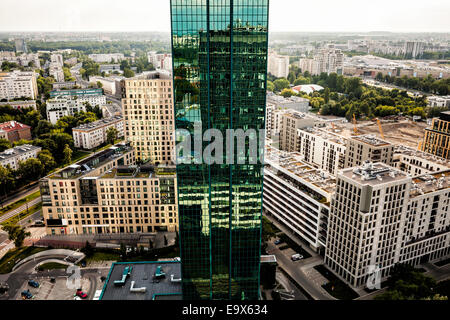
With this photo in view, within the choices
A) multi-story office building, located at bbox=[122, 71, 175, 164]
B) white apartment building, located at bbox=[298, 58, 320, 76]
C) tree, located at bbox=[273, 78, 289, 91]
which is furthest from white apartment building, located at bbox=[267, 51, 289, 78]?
multi-story office building, located at bbox=[122, 71, 175, 164]

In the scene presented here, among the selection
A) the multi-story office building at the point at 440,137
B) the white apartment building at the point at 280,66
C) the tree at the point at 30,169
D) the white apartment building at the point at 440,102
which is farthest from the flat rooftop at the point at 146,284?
the white apartment building at the point at 280,66

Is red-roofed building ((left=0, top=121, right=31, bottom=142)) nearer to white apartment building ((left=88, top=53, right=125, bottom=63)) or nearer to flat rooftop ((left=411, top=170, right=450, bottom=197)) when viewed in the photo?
flat rooftop ((left=411, top=170, right=450, bottom=197))

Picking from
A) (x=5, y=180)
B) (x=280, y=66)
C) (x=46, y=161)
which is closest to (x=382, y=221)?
(x=5, y=180)

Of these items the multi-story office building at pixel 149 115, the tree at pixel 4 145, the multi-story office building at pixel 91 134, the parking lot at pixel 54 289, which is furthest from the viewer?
the multi-story office building at pixel 91 134

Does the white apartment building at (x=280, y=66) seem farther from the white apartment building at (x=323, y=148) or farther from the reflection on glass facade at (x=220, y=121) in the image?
the reflection on glass facade at (x=220, y=121)

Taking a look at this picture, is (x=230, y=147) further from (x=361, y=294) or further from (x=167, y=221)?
(x=167, y=221)
